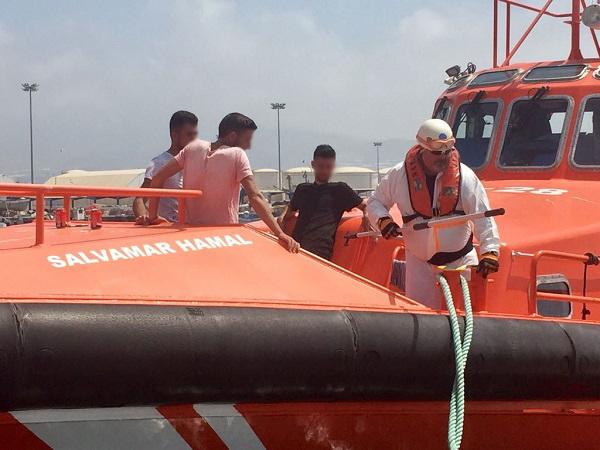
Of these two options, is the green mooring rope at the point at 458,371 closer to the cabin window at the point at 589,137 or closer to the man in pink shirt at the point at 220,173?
the man in pink shirt at the point at 220,173

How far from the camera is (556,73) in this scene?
19.7 feet

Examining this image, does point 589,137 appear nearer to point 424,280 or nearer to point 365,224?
point 365,224

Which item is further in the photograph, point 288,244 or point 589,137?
point 589,137

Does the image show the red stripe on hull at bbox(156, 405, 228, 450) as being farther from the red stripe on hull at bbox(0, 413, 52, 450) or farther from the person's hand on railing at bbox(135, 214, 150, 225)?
the person's hand on railing at bbox(135, 214, 150, 225)

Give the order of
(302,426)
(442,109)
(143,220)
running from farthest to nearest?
(442,109) → (143,220) → (302,426)

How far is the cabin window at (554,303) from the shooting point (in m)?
4.48

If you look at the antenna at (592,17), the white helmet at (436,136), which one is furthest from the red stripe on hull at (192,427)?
the antenna at (592,17)

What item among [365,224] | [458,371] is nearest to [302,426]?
[458,371]

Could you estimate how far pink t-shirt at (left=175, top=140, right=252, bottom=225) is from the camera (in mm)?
4098

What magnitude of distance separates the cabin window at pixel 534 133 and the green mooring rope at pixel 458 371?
2.35 metres

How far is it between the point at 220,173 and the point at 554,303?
1.96 metres

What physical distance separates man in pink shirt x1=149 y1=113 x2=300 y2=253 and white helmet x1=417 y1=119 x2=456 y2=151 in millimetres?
820

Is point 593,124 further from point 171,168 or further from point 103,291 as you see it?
point 103,291

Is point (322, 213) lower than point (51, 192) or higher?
lower
